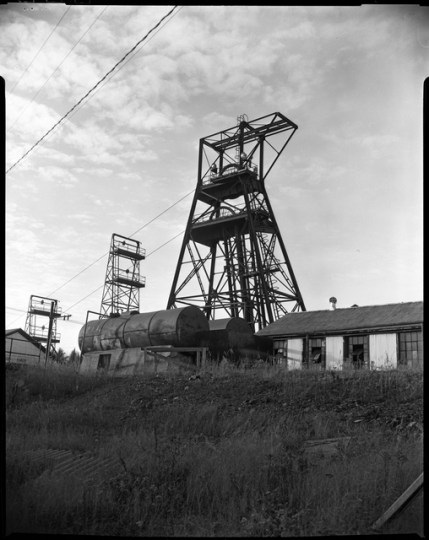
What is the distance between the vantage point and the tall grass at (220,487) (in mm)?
5016

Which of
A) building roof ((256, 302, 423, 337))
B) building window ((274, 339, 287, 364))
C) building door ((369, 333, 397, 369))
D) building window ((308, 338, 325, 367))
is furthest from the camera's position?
building window ((274, 339, 287, 364))

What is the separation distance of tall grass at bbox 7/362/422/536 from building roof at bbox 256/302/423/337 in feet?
37.1

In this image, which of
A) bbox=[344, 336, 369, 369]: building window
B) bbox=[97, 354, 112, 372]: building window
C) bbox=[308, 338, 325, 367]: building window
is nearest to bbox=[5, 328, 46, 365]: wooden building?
bbox=[97, 354, 112, 372]: building window

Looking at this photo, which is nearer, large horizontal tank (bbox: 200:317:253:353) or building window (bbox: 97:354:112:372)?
large horizontal tank (bbox: 200:317:253:353)

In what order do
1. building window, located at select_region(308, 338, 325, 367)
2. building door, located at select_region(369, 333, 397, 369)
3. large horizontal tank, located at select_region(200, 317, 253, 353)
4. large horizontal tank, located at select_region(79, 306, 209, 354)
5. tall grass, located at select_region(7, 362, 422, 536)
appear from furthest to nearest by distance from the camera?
building window, located at select_region(308, 338, 325, 367) < large horizontal tank, located at select_region(200, 317, 253, 353) < large horizontal tank, located at select_region(79, 306, 209, 354) < building door, located at select_region(369, 333, 397, 369) < tall grass, located at select_region(7, 362, 422, 536)

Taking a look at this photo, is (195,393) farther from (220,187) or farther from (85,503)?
(220,187)

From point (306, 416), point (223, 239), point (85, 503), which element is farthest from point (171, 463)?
point (223, 239)

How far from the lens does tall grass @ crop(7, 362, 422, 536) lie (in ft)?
16.5

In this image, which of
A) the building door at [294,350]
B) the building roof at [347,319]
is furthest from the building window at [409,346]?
the building door at [294,350]

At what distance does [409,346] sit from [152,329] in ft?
31.0

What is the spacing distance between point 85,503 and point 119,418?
5.18 m

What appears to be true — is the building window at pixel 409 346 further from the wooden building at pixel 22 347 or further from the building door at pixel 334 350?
the wooden building at pixel 22 347

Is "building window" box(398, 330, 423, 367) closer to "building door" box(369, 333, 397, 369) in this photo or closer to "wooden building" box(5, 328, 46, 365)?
"building door" box(369, 333, 397, 369)

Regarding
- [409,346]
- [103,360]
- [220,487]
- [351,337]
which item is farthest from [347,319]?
[220,487]
